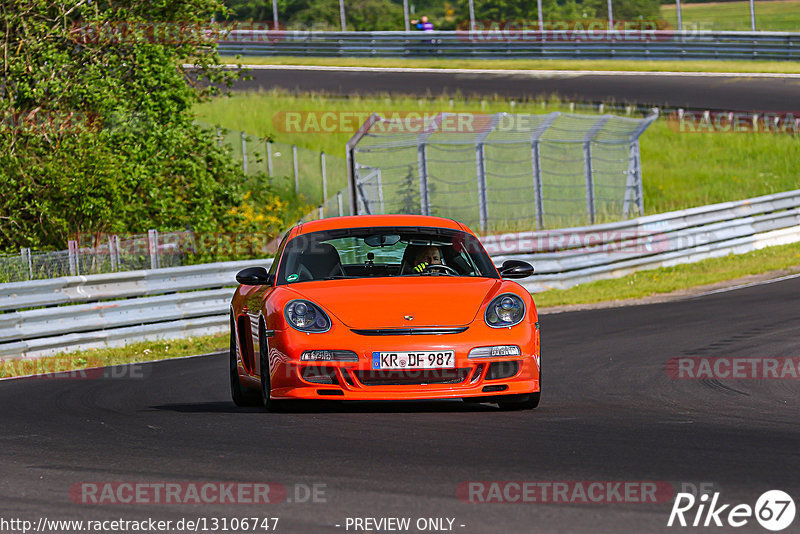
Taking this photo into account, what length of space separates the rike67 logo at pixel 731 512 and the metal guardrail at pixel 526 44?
36924 mm

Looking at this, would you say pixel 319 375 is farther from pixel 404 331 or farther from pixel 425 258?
pixel 425 258

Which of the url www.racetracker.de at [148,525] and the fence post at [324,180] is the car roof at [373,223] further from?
the fence post at [324,180]

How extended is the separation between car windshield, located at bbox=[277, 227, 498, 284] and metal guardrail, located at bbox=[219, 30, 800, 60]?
33.1m

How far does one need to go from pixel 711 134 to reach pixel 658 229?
14.4 meters

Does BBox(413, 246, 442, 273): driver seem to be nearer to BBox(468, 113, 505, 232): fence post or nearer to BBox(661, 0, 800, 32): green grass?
BBox(468, 113, 505, 232): fence post

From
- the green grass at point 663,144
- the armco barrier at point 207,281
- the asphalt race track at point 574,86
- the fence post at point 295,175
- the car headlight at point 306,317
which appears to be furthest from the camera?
the asphalt race track at point 574,86

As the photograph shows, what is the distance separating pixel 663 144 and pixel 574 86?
3756 mm

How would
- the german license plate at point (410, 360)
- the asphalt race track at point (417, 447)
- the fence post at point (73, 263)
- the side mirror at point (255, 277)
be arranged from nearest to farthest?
the asphalt race track at point (417, 447) < the german license plate at point (410, 360) < the side mirror at point (255, 277) < the fence post at point (73, 263)

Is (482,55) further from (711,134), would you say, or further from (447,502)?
(447,502)

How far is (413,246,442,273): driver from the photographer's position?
8930mm

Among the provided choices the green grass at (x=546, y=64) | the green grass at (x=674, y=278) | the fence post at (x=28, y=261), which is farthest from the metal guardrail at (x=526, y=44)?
the fence post at (x=28, y=261)

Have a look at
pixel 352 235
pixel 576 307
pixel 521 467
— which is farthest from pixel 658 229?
pixel 521 467

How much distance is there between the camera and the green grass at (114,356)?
547 inches

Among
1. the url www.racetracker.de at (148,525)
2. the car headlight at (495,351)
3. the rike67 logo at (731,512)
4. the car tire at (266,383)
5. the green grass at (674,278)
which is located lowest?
the green grass at (674,278)
